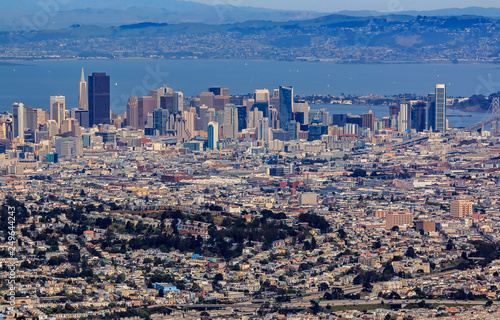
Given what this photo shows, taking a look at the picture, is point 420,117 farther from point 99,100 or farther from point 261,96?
point 99,100

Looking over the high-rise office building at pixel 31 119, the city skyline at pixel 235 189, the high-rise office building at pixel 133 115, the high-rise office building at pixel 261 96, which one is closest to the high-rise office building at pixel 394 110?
the city skyline at pixel 235 189

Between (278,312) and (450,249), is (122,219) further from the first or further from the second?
(278,312)

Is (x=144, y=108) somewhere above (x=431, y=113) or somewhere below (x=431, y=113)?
above

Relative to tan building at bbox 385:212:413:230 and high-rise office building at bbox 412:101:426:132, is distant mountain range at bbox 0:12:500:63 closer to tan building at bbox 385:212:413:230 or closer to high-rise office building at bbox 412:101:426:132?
Result: high-rise office building at bbox 412:101:426:132

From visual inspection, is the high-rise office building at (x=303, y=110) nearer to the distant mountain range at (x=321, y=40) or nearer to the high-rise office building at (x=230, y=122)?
the high-rise office building at (x=230, y=122)

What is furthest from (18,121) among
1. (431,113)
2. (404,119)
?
(431,113)
